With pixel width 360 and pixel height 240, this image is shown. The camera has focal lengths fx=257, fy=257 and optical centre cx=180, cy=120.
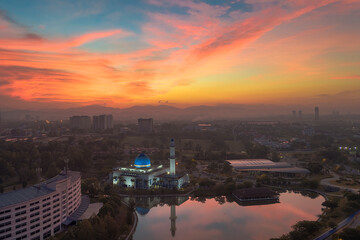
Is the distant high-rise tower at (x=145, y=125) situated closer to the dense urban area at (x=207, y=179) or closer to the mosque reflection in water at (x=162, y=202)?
the dense urban area at (x=207, y=179)

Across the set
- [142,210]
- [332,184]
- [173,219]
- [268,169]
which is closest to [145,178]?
[142,210]

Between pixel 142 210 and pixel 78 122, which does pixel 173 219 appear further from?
pixel 78 122

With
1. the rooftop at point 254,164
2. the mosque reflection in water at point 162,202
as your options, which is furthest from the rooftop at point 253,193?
the rooftop at point 254,164

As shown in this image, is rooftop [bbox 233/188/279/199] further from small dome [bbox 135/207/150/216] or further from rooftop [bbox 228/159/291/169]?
rooftop [bbox 228/159/291/169]

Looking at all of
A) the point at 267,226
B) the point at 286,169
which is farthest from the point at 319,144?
the point at 267,226

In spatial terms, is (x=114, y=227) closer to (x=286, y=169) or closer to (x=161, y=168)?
(x=161, y=168)

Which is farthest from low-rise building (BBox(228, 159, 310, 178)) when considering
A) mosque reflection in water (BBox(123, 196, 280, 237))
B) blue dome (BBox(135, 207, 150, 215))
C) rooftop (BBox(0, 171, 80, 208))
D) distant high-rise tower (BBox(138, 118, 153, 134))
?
distant high-rise tower (BBox(138, 118, 153, 134))
